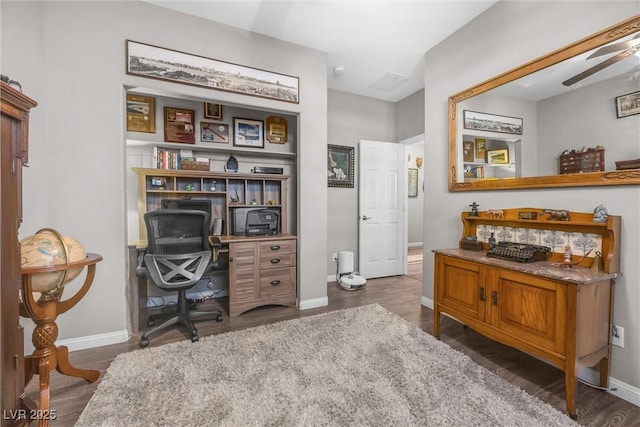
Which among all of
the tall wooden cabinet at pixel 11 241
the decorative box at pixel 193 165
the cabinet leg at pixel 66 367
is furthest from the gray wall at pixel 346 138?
the tall wooden cabinet at pixel 11 241

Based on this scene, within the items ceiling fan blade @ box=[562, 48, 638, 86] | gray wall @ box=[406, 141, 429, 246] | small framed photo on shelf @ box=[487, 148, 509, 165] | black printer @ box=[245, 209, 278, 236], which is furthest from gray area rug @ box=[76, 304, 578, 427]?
gray wall @ box=[406, 141, 429, 246]

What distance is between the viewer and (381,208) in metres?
4.34

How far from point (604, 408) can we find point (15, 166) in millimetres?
3270

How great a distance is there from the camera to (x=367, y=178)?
4242mm

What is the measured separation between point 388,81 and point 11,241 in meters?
4.13

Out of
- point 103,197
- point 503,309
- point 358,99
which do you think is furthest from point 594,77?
point 103,197

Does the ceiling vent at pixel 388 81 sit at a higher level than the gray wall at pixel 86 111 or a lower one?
higher

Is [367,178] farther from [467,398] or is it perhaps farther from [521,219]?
[467,398]

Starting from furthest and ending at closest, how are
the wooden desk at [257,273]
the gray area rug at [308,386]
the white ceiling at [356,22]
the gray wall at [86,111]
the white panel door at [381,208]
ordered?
1. the white panel door at [381,208]
2. the wooden desk at [257,273]
3. the white ceiling at [356,22]
4. the gray wall at [86,111]
5. the gray area rug at [308,386]

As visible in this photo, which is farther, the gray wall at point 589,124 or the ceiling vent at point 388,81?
the ceiling vent at point 388,81

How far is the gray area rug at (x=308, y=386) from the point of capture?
1.42 m

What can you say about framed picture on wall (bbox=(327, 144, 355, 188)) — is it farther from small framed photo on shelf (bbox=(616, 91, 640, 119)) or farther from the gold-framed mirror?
small framed photo on shelf (bbox=(616, 91, 640, 119))

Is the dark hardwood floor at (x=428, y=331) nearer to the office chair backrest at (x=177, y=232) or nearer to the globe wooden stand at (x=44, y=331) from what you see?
the globe wooden stand at (x=44, y=331)

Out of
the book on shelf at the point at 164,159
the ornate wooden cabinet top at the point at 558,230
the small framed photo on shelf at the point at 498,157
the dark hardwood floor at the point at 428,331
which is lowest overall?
the dark hardwood floor at the point at 428,331
